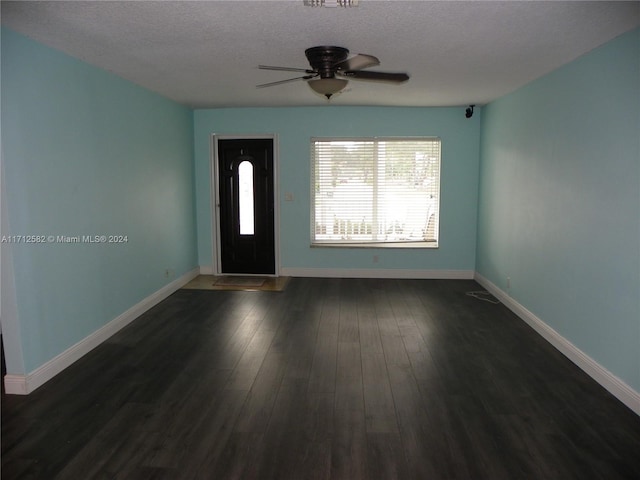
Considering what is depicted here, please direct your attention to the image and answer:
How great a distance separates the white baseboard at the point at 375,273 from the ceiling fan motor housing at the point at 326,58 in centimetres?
351

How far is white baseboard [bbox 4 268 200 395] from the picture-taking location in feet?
9.52

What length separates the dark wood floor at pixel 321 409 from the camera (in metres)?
2.21

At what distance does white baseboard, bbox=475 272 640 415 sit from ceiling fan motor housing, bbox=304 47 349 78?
9.10ft

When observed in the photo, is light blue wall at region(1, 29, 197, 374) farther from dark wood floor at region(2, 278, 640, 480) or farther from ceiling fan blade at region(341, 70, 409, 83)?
ceiling fan blade at region(341, 70, 409, 83)

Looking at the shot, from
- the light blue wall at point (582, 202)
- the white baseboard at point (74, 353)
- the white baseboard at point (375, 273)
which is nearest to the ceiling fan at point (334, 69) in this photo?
the light blue wall at point (582, 202)

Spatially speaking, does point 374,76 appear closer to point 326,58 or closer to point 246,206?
point 326,58

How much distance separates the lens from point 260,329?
4148mm

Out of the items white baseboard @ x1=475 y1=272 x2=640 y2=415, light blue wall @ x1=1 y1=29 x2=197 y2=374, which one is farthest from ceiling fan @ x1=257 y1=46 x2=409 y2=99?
white baseboard @ x1=475 y1=272 x2=640 y2=415

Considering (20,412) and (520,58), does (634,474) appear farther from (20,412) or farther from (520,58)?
(20,412)

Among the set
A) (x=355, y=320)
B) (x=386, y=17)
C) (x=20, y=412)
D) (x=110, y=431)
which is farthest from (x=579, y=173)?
(x=20, y=412)

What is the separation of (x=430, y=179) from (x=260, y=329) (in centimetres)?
330

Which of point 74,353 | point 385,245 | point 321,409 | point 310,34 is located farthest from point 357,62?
point 385,245

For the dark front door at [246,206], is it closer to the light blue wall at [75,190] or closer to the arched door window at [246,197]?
the arched door window at [246,197]

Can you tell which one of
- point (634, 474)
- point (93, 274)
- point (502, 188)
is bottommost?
point (634, 474)
